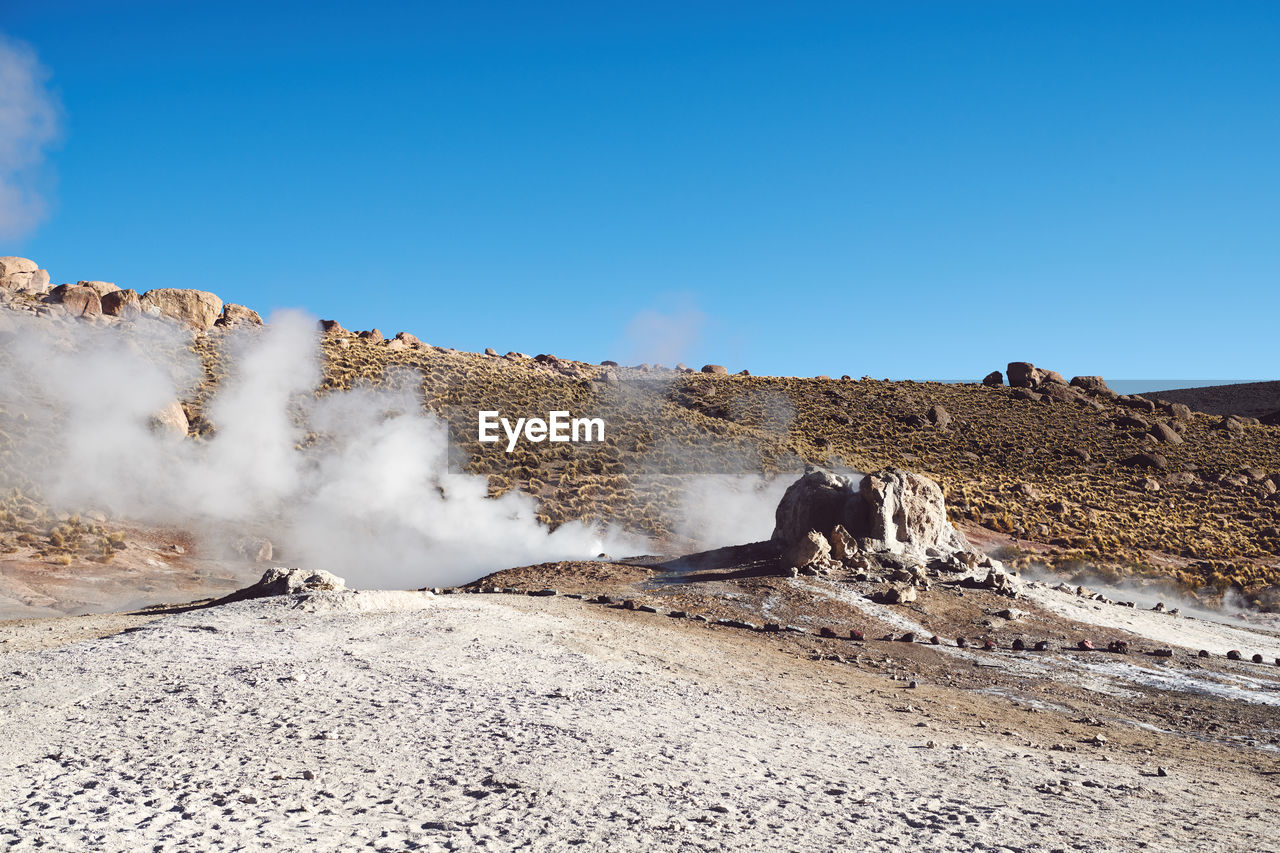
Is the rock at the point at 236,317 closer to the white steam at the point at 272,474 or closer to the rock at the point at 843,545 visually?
the white steam at the point at 272,474

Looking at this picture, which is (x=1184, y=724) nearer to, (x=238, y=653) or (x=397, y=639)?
(x=397, y=639)

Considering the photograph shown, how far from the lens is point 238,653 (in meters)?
9.14

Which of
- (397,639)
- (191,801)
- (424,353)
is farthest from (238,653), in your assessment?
(424,353)

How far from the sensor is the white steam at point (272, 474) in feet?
71.5

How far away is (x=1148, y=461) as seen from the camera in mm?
42562

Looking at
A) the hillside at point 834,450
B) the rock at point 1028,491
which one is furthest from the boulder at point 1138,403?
the rock at point 1028,491

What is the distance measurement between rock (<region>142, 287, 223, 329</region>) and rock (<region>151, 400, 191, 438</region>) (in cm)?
1554

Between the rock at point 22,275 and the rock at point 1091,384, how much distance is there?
62582 mm

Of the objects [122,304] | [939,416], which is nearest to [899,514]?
[939,416]

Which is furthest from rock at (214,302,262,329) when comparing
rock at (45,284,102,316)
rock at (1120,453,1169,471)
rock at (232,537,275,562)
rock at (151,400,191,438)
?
rock at (1120,453,1169,471)

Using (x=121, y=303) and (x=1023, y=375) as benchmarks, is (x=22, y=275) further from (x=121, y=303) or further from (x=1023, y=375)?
(x=1023, y=375)

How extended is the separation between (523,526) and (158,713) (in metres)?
15.9

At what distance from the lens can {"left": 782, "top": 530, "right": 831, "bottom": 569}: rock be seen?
16281 mm

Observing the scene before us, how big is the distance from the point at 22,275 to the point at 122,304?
24.2 feet
